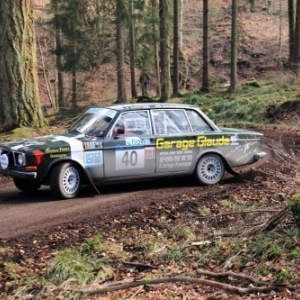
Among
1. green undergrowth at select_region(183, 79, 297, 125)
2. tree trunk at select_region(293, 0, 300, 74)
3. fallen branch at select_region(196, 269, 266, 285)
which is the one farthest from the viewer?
tree trunk at select_region(293, 0, 300, 74)

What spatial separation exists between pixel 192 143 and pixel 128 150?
A: 141 centimetres

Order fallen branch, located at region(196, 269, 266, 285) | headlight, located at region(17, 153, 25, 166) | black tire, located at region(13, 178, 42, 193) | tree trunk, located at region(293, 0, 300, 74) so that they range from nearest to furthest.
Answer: fallen branch, located at region(196, 269, 266, 285) < headlight, located at region(17, 153, 25, 166) < black tire, located at region(13, 178, 42, 193) < tree trunk, located at region(293, 0, 300, 74)

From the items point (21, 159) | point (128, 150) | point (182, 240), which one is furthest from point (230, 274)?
point (21, 159)

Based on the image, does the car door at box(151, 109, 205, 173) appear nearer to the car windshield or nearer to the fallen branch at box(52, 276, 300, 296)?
the car windshield

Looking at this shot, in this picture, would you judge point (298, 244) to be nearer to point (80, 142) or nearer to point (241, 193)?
point (241, 193)

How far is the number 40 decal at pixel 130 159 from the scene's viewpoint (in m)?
10.5

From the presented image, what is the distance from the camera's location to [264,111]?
72.8ft

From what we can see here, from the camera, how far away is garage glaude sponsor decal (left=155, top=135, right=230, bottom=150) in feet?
35.7

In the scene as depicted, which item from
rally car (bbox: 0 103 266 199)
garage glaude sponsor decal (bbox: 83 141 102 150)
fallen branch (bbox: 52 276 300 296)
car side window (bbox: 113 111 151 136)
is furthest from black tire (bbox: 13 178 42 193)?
fallen branch (bbox: 52 276 300 296)

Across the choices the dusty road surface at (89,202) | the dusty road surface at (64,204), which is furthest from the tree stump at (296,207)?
the dusty road surface at (64,204)

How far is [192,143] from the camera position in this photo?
36.7ft

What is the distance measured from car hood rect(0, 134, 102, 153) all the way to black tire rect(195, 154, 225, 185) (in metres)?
2.23

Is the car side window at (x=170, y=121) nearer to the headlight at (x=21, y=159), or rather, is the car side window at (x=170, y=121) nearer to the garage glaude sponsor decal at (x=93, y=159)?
the garage glaude sponsor decal at (x=93, y=159)

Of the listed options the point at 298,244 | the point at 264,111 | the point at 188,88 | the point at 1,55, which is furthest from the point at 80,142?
the point at 188,88
